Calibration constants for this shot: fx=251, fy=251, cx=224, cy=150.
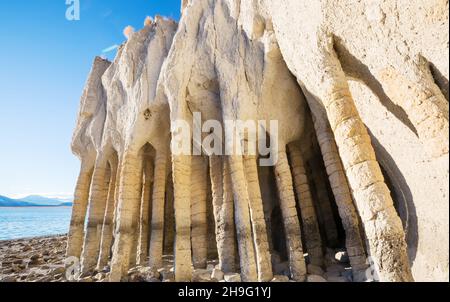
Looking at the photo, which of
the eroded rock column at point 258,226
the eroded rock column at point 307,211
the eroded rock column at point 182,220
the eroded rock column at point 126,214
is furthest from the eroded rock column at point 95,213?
the eroded rock column at point 307,211

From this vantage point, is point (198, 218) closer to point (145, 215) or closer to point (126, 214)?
point (126, 214)

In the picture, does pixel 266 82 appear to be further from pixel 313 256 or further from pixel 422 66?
pixel 313 256

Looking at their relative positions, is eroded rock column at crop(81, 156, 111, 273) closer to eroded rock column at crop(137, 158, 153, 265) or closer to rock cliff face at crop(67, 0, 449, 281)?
rock cliff face at crop(67, 0, 449, 281)

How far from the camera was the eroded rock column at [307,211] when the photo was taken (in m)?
7.39

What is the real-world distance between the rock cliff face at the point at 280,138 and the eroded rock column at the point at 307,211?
0.04m

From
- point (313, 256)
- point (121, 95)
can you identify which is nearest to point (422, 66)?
point (313, 256)

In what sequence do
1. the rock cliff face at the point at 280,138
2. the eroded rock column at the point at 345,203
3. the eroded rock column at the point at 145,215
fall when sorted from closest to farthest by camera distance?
the rock cliff face at the point at 280,138
the eroded rock column at the point at 345,203
the eroded rock column at the point at 145,215

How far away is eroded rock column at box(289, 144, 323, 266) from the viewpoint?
291 inches

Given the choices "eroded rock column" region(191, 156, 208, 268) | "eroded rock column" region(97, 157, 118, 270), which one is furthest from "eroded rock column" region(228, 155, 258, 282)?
"eroded rock column" region(97, 157, 118, 270)

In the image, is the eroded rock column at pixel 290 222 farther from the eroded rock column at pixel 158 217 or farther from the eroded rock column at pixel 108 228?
the eroded rock column at pixel 108 228

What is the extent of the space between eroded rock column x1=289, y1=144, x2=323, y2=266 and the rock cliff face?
0.12ft

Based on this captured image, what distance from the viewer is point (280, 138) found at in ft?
25.3
